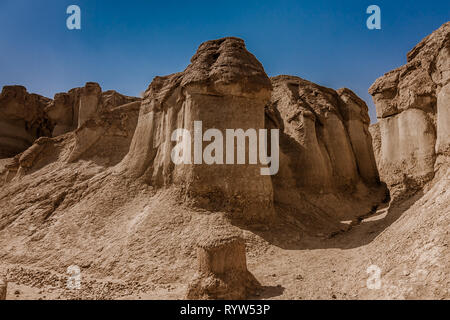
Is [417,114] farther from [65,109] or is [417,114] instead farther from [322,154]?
[65,109]

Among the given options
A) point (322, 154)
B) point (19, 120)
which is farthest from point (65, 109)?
point (322, 154)

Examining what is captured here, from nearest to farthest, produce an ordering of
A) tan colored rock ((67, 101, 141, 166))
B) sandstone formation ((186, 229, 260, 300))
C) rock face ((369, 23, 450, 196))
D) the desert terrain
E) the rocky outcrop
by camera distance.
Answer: sandstone formation ((186, 229, 260, 300)) < the desert terrain < rock face ((369, 23, 450, 196)) < tan colored rock ((67, 101, 141, 166)) < the rocky outcrop

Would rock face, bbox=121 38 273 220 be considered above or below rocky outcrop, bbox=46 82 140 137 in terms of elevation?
below

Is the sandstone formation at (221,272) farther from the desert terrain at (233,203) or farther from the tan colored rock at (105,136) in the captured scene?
the tan colored rock at (105,136)

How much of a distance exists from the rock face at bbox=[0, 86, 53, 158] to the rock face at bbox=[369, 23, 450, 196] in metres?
22.2

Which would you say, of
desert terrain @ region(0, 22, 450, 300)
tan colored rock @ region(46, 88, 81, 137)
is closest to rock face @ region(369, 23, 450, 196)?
desert terrain @ region(0, 22, 450, 300)

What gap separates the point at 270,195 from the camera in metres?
9.90

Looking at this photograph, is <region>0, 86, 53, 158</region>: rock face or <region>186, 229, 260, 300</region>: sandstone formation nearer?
<region>186, 229, 260, 300</region>: sandstone formation

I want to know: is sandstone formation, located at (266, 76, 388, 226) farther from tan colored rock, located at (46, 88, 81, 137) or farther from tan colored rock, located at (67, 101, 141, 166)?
tan colored rock, located at (46, 88, 81, 137)

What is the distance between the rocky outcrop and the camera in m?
20.2

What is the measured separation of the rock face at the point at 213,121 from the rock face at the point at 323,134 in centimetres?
379

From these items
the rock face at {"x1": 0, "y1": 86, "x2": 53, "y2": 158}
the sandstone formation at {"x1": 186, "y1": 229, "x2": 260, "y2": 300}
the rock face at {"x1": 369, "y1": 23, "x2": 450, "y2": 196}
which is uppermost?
the rock face at {"x1": 0, "y1": 86, "x2": 53, "y2": 158}

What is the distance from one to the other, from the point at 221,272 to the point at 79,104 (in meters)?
19.1

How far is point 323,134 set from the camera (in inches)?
602
